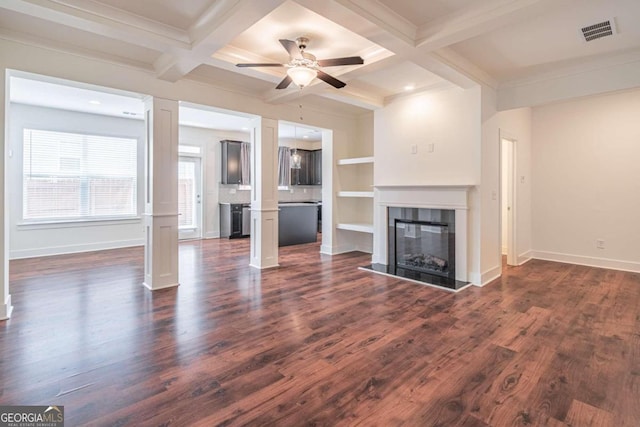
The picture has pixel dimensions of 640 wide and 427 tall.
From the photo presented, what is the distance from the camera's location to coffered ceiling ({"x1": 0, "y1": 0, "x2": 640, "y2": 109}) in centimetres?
254

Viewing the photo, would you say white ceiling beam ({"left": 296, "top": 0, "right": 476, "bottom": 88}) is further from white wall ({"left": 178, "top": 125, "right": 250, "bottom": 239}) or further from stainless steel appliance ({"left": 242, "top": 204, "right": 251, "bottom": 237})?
white wall ({"left": 178, "top": 125, "right": 250, "bottom": 239})

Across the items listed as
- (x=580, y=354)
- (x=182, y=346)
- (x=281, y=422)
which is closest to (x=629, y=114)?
(x=580, y=354)

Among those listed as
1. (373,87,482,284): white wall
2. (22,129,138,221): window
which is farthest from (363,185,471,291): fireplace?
(22,129,138,221): window

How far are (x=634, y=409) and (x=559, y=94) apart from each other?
142 inches

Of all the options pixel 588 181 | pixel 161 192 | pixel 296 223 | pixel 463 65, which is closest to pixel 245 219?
pixel 296 223

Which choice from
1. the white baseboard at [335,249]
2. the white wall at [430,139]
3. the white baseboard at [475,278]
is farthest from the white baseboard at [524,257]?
the white baseboard at [335,249]

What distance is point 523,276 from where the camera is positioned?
15.6ft

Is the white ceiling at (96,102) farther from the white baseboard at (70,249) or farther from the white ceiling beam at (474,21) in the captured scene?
the white ceiling beam at (474,21)

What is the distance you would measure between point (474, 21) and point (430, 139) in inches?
87.6

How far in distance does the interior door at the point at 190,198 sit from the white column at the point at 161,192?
4240 mm

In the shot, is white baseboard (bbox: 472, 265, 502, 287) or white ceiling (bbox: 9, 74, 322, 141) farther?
white ceiling (bbox: 9, 74, 322, 141)

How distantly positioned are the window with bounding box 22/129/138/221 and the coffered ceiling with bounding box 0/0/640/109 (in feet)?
12.9

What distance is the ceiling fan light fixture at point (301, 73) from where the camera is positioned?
3.15 metres

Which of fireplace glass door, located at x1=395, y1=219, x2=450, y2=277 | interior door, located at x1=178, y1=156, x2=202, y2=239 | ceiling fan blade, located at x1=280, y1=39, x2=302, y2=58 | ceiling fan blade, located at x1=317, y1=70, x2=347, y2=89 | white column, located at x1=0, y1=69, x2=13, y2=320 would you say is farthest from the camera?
interior door, located at x1=178, y1=156, x2=202, y2=239
